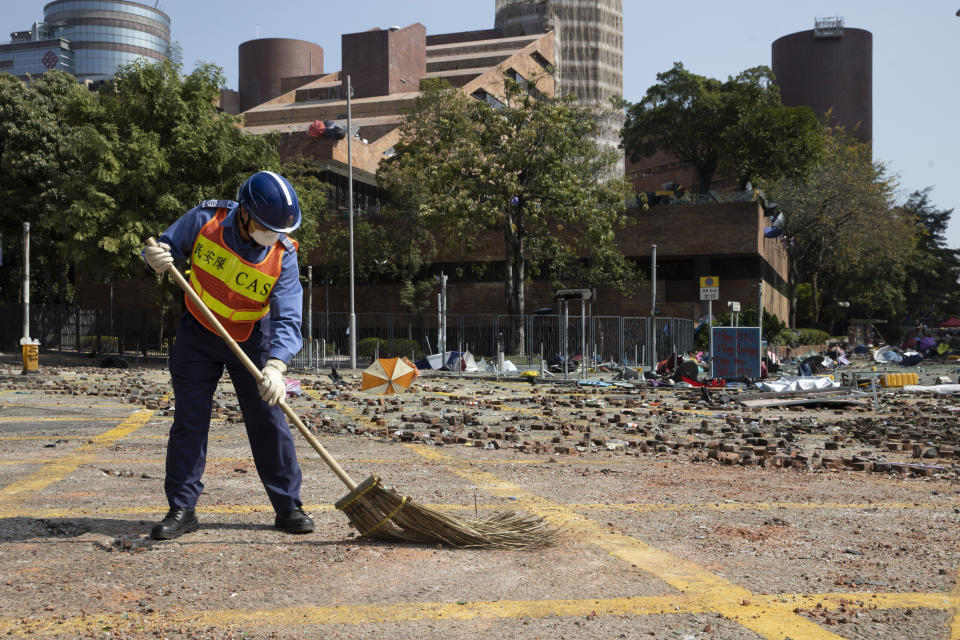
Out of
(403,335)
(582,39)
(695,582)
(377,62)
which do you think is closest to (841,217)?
(403,335)

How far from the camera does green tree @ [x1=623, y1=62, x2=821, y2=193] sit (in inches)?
2021

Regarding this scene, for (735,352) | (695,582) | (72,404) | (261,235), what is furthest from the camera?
(735,352)

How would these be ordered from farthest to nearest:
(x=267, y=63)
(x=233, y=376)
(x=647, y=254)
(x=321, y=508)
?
(x=267, y=63), (x=647, y=254), (x=321, y=508), (x=233, y=376)

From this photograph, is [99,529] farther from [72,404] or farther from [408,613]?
[72,404]

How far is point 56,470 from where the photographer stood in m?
6.82

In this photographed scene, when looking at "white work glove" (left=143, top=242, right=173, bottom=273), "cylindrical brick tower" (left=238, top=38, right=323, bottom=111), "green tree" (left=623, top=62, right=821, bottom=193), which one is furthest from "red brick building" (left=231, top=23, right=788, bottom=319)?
"cylindrical brick tower" (left=238, top=38, right=323, bottom=111)

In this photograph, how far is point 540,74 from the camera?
3559 centimetres

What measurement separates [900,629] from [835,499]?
9.53 ft

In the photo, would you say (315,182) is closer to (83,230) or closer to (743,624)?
(83,230)

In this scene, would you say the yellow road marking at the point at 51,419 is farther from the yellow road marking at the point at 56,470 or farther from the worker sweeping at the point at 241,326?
the worker sweeping at the point at 241,326

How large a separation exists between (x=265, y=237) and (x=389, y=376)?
1169cm

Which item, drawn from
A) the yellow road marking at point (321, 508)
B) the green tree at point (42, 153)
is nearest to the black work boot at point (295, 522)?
the yellow road marking at point (321, 508)

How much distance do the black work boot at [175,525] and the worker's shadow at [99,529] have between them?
40 millimetres

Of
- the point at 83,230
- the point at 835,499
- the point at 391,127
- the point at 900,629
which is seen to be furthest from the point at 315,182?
the point at 900,629
